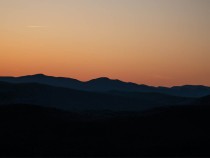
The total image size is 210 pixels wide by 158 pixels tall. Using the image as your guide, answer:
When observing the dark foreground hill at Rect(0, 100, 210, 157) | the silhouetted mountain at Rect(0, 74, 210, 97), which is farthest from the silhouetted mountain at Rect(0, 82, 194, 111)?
the silhouetted mountain at Rect(0, 74, 210, 97)

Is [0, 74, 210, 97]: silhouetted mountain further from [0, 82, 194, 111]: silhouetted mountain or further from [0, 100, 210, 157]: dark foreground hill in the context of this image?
[0, 100, 210, 157]: dark foreground hill

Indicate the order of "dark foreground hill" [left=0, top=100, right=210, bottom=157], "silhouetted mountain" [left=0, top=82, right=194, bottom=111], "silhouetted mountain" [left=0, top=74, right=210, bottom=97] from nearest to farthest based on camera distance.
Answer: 1. "dark foreground hill" [left=0, top=100, right=210, bottom=157]
2. "silhouetted mountain" [left=0, top=82, right=194, bottom=111]
3. "silhouetted mountain" [left=0, top=74, right=210, bottom=97]

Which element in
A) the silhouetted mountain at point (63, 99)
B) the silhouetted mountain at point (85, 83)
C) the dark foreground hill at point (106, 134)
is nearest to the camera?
the dark foreground hill at point (106, 134)

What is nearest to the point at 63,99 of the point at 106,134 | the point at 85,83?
the point at 106,134

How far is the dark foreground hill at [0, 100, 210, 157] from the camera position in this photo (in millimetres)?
24797

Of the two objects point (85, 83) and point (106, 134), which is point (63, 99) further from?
point (85, 83)

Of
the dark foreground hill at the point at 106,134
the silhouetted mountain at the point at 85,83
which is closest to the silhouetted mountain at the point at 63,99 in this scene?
the dark foreground hill at the point at 106,134

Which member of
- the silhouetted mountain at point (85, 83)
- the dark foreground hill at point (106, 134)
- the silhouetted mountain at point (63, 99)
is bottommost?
the dark foreground hill at point (106, 134)

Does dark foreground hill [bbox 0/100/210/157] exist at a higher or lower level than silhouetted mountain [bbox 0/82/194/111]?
lower

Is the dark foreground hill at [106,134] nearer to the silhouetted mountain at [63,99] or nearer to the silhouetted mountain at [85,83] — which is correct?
the silhouetted mountain at [63,99]

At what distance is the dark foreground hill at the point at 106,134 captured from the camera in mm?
24797

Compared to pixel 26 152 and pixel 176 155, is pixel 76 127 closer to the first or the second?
pixel 26 152

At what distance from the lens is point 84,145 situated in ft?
87.5

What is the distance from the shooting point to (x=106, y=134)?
99.8ft
